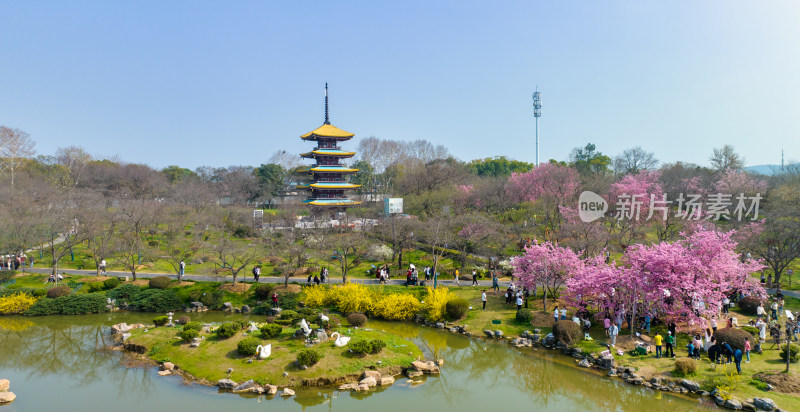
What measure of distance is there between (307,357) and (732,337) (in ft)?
57.8

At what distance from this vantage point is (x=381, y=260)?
38.6 metres

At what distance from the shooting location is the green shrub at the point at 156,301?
28.6 meters

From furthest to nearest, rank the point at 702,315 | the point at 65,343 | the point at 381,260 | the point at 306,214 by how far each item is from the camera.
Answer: the point at 306,214 → the point at 381,260 → the point at 65,343 → the point at 702,315

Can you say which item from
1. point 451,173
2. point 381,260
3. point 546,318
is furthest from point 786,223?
point 451,173

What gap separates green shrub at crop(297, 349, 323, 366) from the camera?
18016 millimetres

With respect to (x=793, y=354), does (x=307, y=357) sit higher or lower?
lower

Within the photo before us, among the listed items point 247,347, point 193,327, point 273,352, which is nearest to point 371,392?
point 273,352

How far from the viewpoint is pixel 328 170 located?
58.3 m

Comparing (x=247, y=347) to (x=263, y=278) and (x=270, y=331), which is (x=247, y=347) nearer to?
(x=270, y=331)

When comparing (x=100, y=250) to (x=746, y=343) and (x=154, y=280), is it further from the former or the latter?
(x=746, y=343)

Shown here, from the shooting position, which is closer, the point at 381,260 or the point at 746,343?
the point at 746,343

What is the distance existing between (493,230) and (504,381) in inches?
685

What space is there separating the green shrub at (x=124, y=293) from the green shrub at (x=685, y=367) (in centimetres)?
3059

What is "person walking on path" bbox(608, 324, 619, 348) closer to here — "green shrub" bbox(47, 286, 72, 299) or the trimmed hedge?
the trimmed hedge
